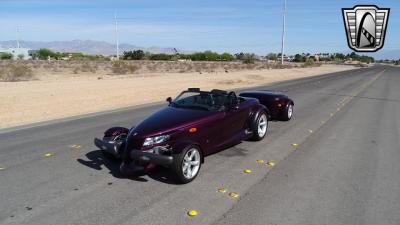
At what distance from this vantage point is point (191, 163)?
5.75 meters

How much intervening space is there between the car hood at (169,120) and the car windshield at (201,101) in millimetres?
201

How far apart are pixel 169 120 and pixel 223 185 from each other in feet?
4.87

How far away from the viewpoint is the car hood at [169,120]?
19.0 feet

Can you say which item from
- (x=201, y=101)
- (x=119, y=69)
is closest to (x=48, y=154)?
(x=201, y=101)

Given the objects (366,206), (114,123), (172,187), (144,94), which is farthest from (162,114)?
(144,94)

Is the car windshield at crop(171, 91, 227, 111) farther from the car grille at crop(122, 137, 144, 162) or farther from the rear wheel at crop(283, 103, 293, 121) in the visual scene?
the rear wheel at crop(283, 103, 293, 121)

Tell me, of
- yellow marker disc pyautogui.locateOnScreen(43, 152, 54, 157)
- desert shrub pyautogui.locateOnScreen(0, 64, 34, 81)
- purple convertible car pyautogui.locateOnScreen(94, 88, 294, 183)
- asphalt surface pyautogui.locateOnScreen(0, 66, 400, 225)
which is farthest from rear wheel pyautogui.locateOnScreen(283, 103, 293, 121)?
desert shrub pyautogui.locateOnScreen(0, 64, 34, 81)

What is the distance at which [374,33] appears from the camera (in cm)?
1372

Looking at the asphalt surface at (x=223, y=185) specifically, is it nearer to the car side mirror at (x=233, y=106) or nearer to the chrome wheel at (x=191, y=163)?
the chrome wheel at (x=191, y=163)

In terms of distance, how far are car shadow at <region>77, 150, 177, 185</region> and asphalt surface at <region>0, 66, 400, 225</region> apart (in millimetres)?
18

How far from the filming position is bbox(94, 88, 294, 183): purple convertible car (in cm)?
552

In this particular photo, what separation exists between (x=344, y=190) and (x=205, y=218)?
2.34 metres

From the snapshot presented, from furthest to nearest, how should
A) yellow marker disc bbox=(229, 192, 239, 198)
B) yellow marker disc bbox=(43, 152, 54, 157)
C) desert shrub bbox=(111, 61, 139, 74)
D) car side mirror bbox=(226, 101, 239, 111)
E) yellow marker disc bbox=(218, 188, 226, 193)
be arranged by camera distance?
desert shrub bbox=(111, 61, 139, 74) → yellow marker disc bbox=(43, 152, 54, 157) → car side mirror bbox=(226, 101, 239, 111) → yellow marker disc bbox=(218, 188, 226, 193) → yellow marker disc bbox=(229, 192, 239, 198)

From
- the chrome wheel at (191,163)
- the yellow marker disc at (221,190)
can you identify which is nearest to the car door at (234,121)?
A: the chrome wheel at (191,163)
